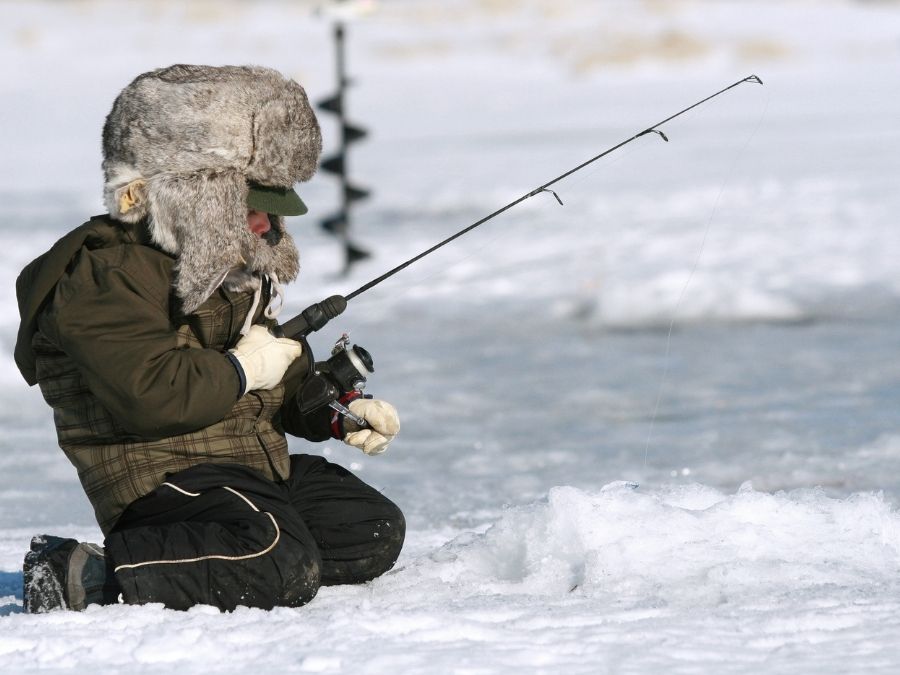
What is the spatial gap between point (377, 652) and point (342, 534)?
71cm

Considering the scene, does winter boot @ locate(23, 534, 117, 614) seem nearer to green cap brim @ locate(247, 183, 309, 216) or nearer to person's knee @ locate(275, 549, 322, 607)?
person's knee @ locate(275, 549, 322, 607)

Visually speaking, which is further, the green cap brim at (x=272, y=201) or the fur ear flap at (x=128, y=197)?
the green cap brim at (x=272, y=201)

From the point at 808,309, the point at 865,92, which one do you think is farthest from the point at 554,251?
the point at 865,92

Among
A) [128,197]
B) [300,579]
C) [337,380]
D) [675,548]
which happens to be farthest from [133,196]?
[675,548]

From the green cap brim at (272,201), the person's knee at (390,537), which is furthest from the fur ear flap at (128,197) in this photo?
the person's knee at (390,537)

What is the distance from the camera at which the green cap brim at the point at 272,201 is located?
2885 mm

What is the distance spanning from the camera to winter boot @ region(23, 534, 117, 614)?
2695 mm

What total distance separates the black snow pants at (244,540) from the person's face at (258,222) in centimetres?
53

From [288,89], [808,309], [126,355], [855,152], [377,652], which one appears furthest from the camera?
[855,152]

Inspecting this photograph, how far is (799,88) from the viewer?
71.2 feet

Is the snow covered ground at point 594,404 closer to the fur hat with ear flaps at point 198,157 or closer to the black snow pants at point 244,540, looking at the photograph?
the black snow pants at point 244,540

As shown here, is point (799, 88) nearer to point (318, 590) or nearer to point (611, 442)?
point (611, 442)

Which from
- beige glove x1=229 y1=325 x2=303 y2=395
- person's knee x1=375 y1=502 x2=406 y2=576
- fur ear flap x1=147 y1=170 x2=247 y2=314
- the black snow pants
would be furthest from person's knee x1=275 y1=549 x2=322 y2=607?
fur ear flap x1=147 y1=170 x2=247 y2=314

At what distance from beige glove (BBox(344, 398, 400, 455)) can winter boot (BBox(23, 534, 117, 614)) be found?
632 millimetres
